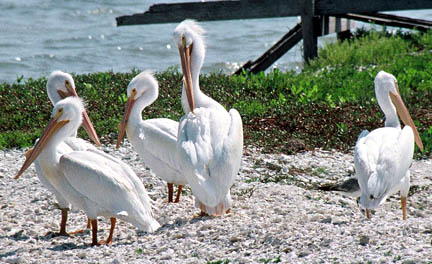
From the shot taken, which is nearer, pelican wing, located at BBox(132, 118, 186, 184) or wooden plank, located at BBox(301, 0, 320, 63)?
pelican wing, located at BBox(132, 118, 186, 184)

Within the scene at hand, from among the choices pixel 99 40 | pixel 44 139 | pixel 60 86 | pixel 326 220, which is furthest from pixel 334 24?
pixel 99 40

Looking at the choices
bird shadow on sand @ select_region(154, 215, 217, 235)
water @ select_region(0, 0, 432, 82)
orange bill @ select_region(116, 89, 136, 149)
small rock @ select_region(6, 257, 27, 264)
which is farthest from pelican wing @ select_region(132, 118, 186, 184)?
water @ select_region(0, 0, 432, 82)

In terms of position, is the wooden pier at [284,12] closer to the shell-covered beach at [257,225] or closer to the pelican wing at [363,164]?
the shell-covered beach at [257,225]

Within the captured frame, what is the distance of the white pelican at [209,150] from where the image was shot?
203 inches

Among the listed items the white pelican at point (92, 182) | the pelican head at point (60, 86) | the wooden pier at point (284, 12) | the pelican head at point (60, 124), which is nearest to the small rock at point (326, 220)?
the white pelican at point (92, 182)

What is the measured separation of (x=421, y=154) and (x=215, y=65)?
10082mm

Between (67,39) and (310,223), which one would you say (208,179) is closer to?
(310,223)

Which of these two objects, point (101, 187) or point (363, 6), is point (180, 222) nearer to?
point (101, 187)

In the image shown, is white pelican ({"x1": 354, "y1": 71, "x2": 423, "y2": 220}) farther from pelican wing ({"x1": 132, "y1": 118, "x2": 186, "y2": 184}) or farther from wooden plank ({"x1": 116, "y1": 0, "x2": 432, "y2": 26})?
Result: wooden plank ({"x1": 116, "y1": 0, "x2": 432, "y2": 26})

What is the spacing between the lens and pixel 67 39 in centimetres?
1962

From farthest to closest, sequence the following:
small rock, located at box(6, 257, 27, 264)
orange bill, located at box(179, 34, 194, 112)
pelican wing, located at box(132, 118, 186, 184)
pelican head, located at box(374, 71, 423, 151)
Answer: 1. pelican head, located at box(374, 71, 423, 151)
2. orange bill, located at box(179, 34, 194, 112)
3. pelican wing, located at box(132, 118, 186, 184)
4. small rock, located at box(6, 257, 27, 264)

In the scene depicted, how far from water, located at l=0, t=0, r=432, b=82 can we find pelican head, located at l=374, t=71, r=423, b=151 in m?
8.39

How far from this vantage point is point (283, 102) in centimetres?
867

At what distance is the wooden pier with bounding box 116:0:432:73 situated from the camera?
35.4 ft
